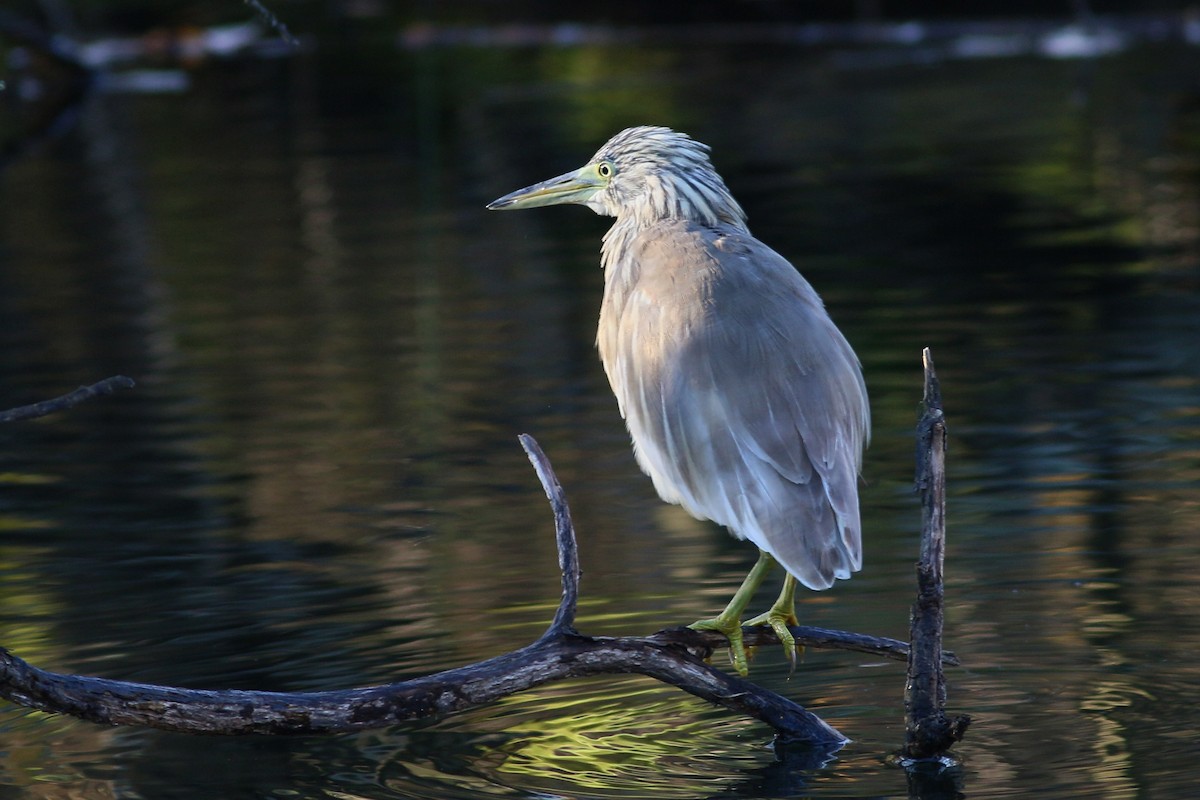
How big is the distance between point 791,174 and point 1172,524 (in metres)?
10.2

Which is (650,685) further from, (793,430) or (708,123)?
(708,123)

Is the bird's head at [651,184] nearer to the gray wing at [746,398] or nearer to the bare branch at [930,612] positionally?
the gray wing at [746,398]

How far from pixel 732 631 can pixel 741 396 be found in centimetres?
65

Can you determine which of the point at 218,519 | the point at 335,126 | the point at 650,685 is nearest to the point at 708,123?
the point at 335,126

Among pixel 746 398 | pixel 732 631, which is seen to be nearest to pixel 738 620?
pixel 732 631

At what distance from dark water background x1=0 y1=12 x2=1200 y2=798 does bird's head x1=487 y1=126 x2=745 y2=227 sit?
132cm

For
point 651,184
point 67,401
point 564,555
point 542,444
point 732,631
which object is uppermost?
point 651,184

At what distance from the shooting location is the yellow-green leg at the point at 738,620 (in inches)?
202

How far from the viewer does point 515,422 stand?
9.40 metres

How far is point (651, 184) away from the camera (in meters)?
5.77

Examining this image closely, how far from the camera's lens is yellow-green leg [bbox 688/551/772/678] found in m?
5.13

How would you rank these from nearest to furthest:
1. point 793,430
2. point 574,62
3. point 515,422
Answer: point 793,430, point 515,422, point 574,62

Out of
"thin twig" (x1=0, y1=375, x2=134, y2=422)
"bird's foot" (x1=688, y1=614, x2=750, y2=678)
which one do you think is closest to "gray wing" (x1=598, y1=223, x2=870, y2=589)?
"bird's foot" (x1=688, y1=614, x2=750, y2=678)

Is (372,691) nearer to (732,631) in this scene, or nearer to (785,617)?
(732,631)
